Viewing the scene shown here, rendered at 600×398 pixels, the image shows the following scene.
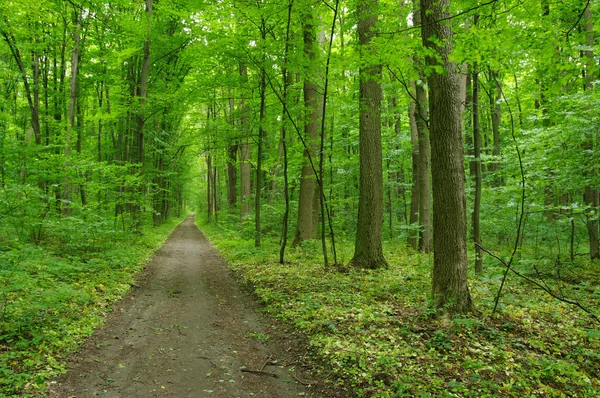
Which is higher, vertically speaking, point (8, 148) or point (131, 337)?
point (8, 148)

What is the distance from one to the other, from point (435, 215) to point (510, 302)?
2.56 meters

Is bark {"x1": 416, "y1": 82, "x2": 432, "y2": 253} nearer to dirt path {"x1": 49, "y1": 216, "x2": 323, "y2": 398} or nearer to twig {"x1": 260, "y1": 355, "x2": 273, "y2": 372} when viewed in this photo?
dirt path {"x1": 49, "y1": 216, "x2": 323, "y2": 398}

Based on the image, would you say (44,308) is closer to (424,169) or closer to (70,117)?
(70,117)

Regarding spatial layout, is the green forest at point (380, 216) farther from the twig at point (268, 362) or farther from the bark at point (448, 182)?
the twig at point (268, 362)

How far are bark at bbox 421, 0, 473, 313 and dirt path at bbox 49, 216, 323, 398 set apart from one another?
285 centimetres

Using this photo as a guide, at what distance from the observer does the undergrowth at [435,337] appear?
12.5 feet

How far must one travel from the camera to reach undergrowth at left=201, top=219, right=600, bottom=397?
3822 mm

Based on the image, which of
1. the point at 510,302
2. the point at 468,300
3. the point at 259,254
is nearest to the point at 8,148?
the point at 259,254

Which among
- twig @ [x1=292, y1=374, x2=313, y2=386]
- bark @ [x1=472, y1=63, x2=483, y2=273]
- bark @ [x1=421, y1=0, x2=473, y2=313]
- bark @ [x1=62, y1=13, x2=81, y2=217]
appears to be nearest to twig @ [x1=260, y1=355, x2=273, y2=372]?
twig @ [x1=292, y1=374, x2=313, y2=386]

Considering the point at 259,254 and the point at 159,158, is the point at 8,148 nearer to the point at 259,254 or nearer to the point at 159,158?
the point at 259,254

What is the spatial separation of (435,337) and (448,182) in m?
2.37

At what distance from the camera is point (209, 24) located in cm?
1018

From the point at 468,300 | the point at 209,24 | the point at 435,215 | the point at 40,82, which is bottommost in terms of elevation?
the point at 468,300

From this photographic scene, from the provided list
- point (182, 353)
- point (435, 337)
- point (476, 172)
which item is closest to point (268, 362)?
point (182, 353)
